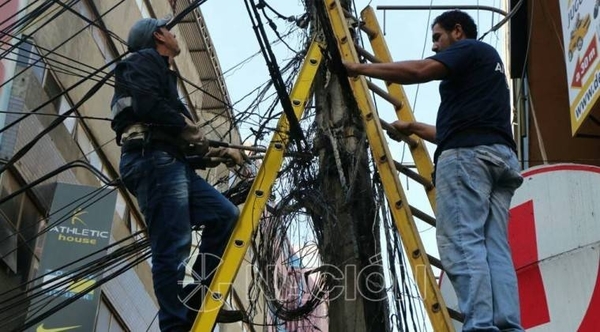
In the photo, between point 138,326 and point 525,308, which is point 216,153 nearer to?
point 525,308

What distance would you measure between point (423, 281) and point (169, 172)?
5.31 feet

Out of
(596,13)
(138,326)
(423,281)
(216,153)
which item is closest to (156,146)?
(216,153)

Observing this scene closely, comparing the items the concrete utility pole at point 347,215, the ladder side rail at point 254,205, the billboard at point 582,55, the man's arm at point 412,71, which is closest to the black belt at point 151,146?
the ladder side rail at point 254,205

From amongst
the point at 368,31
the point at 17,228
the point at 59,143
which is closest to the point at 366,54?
the point at 368,31

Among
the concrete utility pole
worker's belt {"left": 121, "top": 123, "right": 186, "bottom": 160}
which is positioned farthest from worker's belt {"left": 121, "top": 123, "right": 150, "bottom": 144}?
the concrete utility pole

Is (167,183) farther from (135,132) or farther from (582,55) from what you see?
(582,55)

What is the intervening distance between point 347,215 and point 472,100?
1.28 meters

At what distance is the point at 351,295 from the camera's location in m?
5.53

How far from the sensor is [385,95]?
6242 mm

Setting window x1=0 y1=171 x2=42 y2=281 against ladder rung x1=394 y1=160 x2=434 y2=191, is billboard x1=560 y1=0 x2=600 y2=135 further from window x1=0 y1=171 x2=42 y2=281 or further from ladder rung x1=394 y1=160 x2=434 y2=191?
window x1=0 y1=171 x2=42 y2=281

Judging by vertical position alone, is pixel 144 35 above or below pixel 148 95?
above

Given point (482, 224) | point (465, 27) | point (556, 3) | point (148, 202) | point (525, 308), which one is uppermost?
point (556, 3)

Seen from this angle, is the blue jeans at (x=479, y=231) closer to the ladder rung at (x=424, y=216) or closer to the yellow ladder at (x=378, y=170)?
the yellow ladder at (x=378, y=170)

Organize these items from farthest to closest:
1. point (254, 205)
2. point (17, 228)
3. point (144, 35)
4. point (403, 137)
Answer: point (17, 228) < point (144, 35) < point (403, 137) < point (254, 205)
